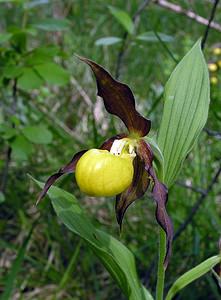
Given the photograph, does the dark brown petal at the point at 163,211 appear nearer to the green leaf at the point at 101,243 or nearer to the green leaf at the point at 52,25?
the green leaf at the point at 101,243

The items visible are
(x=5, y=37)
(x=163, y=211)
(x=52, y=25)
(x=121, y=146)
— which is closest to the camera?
(x=163, y=211)

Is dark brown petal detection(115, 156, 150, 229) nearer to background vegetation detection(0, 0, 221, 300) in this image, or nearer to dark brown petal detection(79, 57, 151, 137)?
dark brown petal detection(79, 57, 151, 137)

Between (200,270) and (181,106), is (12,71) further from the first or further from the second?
(200,270)

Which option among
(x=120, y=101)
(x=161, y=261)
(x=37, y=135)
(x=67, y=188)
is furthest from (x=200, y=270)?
(x=67, y=188)

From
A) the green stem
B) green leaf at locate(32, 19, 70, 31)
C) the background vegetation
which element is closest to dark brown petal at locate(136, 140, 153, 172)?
the green stem

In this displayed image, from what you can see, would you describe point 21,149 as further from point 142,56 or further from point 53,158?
point 142,56

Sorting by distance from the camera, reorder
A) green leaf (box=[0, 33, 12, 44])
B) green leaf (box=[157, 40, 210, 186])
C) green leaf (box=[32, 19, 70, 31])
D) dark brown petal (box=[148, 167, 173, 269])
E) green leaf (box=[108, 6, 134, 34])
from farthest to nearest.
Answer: green leaf (box=[108, 6, 134, 34]), green leaf (box=[32, 19, 70, 31]), green leaf (box=[0, 33, 12, 44]), green leaf (box=[157, 40, 210, 186]), dark brown petal (box=[148, 167, 173, 269])

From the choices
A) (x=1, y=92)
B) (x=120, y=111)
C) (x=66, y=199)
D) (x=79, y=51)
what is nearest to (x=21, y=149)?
(x=66, y=199)
